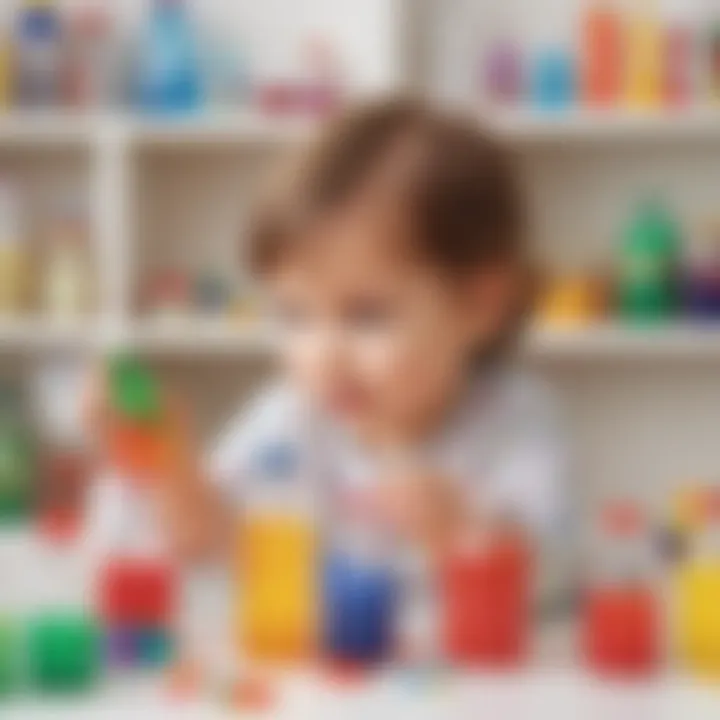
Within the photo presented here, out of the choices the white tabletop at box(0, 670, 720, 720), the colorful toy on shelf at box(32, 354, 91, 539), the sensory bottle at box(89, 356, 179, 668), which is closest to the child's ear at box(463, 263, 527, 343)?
the sensory bottle at box(89, 356, 179, 668)

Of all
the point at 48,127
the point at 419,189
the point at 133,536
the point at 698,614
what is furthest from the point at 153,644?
the point at 48,127

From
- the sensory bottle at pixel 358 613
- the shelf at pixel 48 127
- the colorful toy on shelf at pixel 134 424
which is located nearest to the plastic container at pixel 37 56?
the shelf at pixel 48 127

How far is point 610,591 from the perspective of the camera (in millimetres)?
693

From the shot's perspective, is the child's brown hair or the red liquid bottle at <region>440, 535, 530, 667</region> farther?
the child's brown hair

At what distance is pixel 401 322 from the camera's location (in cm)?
95

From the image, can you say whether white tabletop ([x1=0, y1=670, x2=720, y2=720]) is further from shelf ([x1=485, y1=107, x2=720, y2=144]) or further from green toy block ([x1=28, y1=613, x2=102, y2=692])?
shelf ([x1=485, y1=107, x2=720, y2=144])

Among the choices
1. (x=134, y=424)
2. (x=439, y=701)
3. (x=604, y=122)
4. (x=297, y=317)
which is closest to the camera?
(x=439, y=701)

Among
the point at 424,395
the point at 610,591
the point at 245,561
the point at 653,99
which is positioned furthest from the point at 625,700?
the point at 653,99

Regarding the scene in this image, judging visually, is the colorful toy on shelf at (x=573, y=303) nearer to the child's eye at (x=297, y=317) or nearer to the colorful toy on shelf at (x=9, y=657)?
Answer: the child's eye at (x=297, y=317)

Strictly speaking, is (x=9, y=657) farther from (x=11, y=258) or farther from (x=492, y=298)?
(x=11, y=258)

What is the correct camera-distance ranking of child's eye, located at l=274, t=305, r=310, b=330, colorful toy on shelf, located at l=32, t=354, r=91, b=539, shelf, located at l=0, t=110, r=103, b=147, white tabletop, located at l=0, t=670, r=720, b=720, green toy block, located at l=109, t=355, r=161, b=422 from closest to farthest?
1. white tabletop, located at l=0, t=670, r=720, b=720
2. green toy block, located at l=109, t=355, r=161, b=422
3. child's eye, located at l=274, t=305, r=310, b=330
4. colorful toy on shelf, located at l=32, t=354, r=91, b=539
5. shelf, located at l=0, t=110, r=103, b=147

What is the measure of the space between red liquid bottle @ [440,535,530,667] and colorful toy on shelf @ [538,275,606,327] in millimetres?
1147

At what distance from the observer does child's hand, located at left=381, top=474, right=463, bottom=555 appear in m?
0.76

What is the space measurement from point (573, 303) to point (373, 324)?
0.93m
